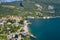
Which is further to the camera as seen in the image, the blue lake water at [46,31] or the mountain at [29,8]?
the mountain at [29,8]

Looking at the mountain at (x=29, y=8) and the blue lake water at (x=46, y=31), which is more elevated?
the blue lake water at (x=46, y=31)

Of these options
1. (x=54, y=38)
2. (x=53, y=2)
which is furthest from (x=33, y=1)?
(x=54, y=38)

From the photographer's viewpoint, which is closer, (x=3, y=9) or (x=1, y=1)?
(x=3, y=9)

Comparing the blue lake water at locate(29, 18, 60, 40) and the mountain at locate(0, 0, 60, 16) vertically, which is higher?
the blue lake water at locate(29, 18, 60, 40)

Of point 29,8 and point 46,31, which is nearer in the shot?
point 46,31

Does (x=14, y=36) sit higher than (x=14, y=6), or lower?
higher

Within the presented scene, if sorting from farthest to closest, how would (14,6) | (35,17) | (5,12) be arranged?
(14,6) < (35,17) < (5,12)

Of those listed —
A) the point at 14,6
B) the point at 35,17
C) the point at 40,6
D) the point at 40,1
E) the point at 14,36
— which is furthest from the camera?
the point at 40,1

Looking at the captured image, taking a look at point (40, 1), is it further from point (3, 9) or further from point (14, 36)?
point (14, 36)

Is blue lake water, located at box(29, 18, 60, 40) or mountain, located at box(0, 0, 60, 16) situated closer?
blue lake water, located at box(29, 18, 60, 40)

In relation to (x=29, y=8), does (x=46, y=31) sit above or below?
above

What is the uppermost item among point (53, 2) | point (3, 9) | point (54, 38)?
point (54, 38)
